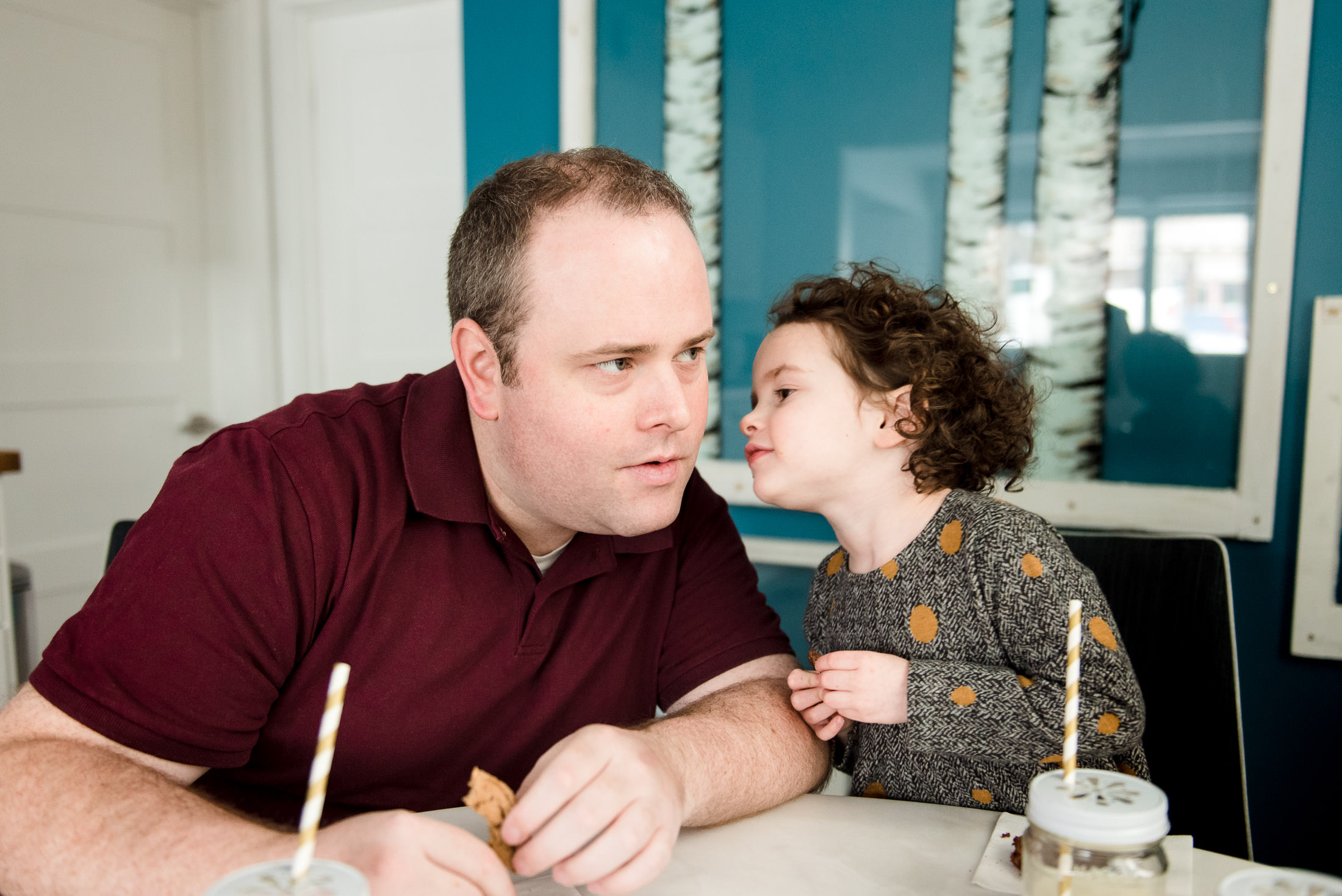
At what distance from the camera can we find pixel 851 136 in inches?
97.6

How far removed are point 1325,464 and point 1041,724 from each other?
1.26 metres

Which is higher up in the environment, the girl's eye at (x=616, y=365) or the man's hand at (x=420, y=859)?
the girl's eye at (x=616, y=365)

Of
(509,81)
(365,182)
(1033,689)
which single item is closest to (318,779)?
(1033,689)

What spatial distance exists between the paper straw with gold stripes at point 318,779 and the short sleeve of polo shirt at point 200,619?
0.47m

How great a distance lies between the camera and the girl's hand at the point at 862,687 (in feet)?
4.17

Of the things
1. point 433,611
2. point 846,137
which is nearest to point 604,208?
point 433,611

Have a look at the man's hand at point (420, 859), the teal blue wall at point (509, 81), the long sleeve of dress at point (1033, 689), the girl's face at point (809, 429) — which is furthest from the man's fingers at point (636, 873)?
the teal blue wall at point (509, 81)

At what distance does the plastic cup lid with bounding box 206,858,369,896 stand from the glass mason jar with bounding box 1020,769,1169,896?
0.47 m

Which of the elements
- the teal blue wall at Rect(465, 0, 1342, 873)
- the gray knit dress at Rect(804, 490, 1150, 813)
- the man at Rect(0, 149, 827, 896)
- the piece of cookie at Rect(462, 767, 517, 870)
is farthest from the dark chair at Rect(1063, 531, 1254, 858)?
the piece of cookie at Rect(462, 767, 517, 870)

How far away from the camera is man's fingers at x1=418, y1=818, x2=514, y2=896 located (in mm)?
770

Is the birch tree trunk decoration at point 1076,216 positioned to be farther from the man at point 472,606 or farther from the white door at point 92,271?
the white door at point 92,271

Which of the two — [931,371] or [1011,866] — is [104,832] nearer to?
[1011,866]

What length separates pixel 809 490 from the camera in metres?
1.58

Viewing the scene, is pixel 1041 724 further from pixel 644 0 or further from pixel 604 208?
pixel 644 0
